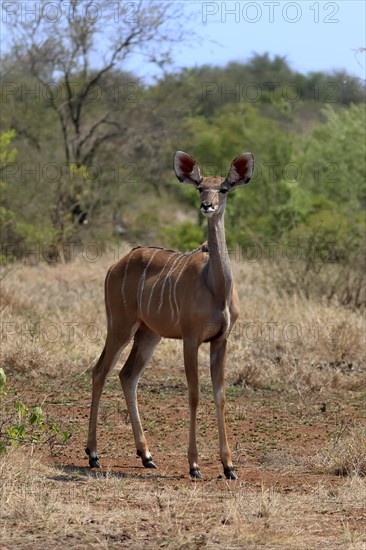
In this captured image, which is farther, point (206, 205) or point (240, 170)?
point (240, 170)

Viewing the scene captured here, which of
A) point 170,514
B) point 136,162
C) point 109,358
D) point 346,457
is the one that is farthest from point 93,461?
point 136,162


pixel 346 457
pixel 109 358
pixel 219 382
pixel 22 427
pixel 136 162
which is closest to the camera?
pixel 22 427

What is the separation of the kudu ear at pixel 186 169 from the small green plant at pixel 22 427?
6.12 feet

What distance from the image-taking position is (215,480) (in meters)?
7.36

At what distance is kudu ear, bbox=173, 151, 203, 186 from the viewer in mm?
7789

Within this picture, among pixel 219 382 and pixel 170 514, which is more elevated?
pixel 219 382

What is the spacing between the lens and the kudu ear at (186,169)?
779 centimetres

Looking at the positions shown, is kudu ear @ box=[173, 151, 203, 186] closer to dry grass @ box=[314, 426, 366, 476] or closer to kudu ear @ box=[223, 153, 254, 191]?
kudu ear @ box=[223, 153, 254, 191]

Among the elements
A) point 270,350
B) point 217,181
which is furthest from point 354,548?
point 270,350

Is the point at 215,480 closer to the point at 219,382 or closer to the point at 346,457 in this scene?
the point at 219,382

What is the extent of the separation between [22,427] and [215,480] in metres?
1.35

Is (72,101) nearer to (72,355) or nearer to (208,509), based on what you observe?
(72,355)

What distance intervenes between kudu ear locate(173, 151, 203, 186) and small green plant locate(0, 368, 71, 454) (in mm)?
1867

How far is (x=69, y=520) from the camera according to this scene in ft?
19.3
